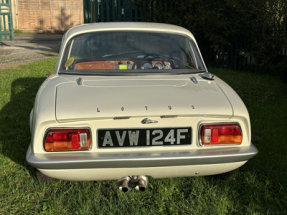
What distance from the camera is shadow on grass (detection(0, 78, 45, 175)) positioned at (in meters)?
4.09

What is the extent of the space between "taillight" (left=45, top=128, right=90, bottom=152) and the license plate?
111 mm

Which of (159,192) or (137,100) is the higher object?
(137,100)

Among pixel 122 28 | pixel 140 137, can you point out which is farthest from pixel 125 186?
pixel 122 28

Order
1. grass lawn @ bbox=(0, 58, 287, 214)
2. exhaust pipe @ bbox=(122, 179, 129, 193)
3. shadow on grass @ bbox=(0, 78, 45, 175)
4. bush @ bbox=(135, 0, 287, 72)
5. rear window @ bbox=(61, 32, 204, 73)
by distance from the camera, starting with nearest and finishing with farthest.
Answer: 1. exhaust pipe @ bbox=(122, 179, 129, 193)
2. grass lawn @ bbox=(0, 58, 287, 214)
3. rear window @ bbox=(61, 32, 204, 73)
4. shadow on grass @ bbox=(0, 78, 45, 175)
5. bush @ bbox=(135, 0, 287, 72)

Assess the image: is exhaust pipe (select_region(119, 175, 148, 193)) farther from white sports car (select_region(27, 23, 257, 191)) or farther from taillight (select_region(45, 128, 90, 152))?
taillight (select_region(45, 128, 90, 152))

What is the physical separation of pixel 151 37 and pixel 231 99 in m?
1.28

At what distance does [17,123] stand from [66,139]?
2902mm

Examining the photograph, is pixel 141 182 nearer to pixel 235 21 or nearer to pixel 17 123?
pixel 17 123

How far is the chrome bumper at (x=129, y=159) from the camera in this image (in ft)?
8.18

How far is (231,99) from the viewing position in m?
2.82

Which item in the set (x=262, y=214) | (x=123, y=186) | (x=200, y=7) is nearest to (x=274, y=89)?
(x=200, y=7)

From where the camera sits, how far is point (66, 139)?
8.45 feet

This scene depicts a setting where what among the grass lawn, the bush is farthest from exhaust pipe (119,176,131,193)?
the bush

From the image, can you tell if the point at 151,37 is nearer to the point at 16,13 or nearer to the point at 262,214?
the point at 262,214
